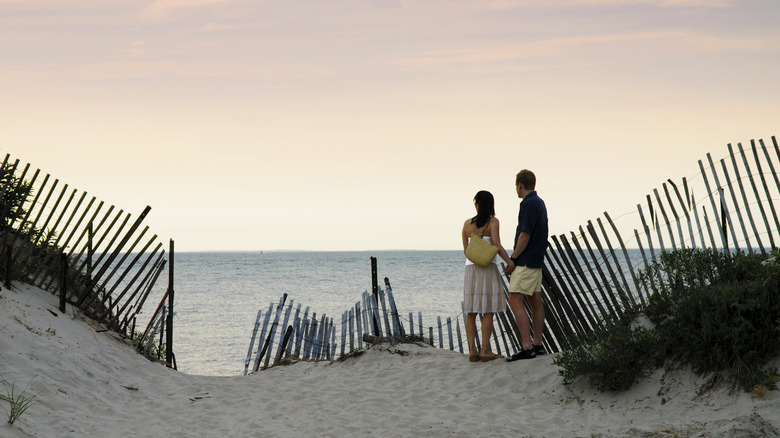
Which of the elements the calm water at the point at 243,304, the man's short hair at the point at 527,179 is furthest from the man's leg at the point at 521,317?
the calm water at the point at 243,304

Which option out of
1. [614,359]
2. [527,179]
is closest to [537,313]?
[614,359]

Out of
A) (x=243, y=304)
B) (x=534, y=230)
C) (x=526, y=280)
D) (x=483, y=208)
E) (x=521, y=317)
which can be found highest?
(x=483, y=208)

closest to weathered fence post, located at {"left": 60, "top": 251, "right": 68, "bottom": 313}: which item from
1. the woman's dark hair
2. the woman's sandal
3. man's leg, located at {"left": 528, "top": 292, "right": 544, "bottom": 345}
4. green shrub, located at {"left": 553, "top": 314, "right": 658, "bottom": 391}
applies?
the woman's dark hair

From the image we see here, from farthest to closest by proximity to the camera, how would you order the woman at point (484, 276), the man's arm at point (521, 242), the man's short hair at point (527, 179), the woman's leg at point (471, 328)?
the woman's leg at point (471, 328) → the woman at point (484, 276) → the man's short hair at point (527, 179) → the man's arm at point (521, 242)

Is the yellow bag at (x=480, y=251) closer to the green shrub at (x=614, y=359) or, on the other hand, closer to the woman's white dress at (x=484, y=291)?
the woman's white dress at (x=484, y=291)

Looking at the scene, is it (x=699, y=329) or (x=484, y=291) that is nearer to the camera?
(x=699, y=329)

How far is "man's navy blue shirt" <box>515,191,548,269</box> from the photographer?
6180mm

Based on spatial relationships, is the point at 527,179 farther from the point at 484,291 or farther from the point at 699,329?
the point at 699,329

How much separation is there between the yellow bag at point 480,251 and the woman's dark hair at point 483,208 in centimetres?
15

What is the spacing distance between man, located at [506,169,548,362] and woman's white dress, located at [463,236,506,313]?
18 centimetres

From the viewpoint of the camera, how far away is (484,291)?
6469 millimetres

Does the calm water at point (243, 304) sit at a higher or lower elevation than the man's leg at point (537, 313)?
lower

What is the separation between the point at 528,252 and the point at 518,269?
0.22 m

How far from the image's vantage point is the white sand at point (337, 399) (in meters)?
4.89
